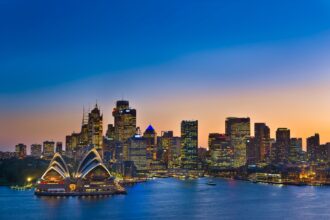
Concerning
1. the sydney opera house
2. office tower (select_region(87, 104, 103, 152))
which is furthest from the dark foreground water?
office tower (select_region(87, 104, 103, 152))

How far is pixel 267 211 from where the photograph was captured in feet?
140

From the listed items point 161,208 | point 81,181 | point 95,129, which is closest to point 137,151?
point 95,129

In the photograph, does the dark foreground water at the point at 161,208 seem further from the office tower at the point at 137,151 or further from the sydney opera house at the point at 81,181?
the office tower at the point at 137,151

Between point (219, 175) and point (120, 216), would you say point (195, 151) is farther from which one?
point (120, 216)

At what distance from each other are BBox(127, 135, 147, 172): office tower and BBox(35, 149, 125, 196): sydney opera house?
58338 mm

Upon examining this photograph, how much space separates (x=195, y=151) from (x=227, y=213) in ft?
314

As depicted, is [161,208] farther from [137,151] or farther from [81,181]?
[137,151]

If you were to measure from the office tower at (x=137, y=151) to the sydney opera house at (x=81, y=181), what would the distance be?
58338 millimetres

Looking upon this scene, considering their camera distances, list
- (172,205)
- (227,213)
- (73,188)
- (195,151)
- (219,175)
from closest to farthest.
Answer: (227,213), (172,205), (73,188), (219,175), (195,151)

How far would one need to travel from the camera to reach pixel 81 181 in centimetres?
5481

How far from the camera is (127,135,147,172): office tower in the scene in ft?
381

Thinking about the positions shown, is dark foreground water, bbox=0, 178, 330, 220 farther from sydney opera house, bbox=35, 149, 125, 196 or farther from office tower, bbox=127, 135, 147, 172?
office tower, bbox=127, 135, 147, 172

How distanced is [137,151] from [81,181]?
209 feet

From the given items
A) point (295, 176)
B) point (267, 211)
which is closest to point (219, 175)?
point (295, 176)
